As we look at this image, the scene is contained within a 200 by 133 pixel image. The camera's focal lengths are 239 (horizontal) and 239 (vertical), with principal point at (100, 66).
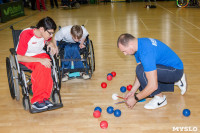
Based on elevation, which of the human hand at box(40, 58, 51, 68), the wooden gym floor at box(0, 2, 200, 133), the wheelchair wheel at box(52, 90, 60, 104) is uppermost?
the human hand at box(40, 58, 51, 68)

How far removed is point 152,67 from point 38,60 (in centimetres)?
117

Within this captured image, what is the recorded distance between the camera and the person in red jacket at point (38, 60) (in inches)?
92.8

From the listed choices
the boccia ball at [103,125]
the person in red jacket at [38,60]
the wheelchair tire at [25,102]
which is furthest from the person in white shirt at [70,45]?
the boccia ball at [103,125]

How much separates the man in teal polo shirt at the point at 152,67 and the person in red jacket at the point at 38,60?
2.65 ft

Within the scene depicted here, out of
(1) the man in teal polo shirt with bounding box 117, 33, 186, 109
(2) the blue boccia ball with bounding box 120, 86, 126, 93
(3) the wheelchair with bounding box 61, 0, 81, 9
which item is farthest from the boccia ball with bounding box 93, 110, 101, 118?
(3) the wheelchair with bounding box 61, 0, 81, 9

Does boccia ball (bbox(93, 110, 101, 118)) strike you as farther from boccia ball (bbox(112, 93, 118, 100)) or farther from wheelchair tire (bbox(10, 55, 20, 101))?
wheelchair tire (bbox(10, 55, 20, 101))

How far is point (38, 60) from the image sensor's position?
8.09ft

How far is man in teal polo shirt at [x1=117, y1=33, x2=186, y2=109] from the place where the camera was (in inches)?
79.2

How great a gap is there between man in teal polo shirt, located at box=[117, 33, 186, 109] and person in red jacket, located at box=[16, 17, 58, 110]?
2.65 ft

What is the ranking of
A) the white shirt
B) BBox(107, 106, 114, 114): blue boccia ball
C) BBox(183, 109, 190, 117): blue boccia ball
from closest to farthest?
1. BBox(183, 109, 190, 117): blue boccia ball
2. BBox(107, 106, 114, 114): blue boccia ball
3. the white shirt

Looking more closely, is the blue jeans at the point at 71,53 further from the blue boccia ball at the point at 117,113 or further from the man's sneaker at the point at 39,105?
the blue boccia ball at the point at 117,113

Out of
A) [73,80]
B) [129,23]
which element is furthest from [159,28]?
[73,80]

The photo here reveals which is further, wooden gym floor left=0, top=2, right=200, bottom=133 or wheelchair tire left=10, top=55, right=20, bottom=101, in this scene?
wheelchair tire left=10, top=55, right=20, bottom=101

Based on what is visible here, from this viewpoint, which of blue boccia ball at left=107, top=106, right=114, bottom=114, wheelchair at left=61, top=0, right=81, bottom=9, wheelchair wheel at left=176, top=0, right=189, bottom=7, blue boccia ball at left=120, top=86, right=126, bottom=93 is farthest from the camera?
wheelchair at left=61, top=0, right=81, bottom=9
